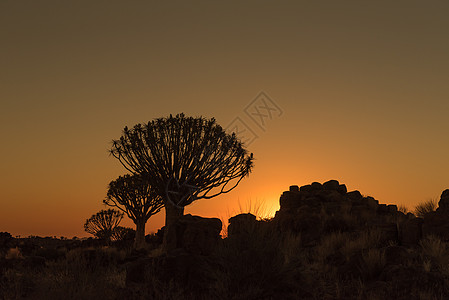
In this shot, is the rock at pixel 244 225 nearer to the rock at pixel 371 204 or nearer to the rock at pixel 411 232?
the rock at pixel 411 232

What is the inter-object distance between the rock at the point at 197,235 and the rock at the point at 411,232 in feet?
22.5

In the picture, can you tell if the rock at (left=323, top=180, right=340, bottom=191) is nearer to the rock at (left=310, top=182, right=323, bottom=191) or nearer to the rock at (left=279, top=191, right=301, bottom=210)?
the rock at (left=310, top=182, right=323, bottom=191)

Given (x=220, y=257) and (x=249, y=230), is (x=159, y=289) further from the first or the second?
(x=249, y=230)

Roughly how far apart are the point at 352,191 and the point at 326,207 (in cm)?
358

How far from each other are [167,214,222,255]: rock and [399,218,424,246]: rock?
22.5 feet

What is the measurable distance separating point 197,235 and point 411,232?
7.71m

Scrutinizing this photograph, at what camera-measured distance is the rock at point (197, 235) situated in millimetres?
11430

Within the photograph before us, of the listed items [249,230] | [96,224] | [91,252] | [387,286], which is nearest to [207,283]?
[249,230]

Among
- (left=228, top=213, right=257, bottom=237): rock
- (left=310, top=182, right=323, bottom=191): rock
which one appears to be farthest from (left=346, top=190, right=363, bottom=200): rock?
(left=228, top=213, right=257, bottom=237): rock

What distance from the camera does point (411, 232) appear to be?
14.9 m

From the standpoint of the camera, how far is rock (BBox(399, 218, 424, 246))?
1474cm

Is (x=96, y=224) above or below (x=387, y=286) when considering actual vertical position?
above

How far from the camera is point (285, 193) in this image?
23.5m

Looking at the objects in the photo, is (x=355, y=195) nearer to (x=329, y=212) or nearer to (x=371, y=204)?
(x=371, y=204)
